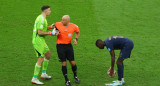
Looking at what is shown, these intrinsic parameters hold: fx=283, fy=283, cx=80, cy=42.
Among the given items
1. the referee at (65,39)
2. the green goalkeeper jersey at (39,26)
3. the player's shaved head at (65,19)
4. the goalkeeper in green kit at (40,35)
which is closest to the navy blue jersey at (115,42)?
the referee at (65,39)

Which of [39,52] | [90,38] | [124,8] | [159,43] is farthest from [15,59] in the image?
[124,8]

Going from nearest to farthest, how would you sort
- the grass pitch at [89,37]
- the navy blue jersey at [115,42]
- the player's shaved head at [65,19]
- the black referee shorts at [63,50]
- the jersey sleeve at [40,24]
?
the navy blue jersey at [115,42] < the player's shaved head at [65,19] < the jersey sleeve at [40,24] < the black referee shorts at [63,50] < the grass pitch at [89,37]

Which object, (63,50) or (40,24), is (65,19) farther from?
(63,50)

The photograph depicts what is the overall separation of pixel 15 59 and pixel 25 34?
3.18 metres

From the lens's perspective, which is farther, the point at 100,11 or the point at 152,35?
the point at 100,11

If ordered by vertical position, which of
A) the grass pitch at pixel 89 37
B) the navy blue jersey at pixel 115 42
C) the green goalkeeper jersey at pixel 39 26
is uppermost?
the green goalkeeper jersey at pixel 39 26

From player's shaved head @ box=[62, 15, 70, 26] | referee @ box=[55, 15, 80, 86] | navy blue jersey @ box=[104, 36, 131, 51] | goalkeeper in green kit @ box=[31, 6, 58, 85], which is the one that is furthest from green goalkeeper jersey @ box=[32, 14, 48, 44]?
navy blue jersey @ box=[104, 36, 131, 51]

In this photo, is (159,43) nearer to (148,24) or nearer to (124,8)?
(148,24)

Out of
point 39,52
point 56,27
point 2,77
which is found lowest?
point 2,77

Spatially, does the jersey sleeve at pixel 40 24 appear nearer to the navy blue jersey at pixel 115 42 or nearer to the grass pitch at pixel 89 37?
the grass pitch at pixel 89 37

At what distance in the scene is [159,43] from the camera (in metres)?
12.9

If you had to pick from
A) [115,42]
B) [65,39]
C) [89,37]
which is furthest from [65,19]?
[89,37]

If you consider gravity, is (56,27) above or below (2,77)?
above

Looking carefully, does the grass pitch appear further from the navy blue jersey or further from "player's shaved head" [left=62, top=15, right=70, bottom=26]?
"player's shaved head" [left=62, top=15, right=70, bottom=26]
